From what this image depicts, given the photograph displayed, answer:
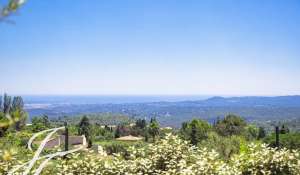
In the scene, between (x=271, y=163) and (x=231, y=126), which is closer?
(x=271, y=163)

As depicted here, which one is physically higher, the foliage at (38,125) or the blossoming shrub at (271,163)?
the blossoming shrub at (271,163)

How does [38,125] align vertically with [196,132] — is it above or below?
above

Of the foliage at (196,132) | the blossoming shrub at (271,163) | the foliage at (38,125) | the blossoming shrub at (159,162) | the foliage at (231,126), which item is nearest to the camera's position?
the blossoming shrub at (159,162)

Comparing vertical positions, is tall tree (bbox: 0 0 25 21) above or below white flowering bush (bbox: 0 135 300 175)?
above

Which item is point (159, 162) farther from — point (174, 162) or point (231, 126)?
point (231, 126)

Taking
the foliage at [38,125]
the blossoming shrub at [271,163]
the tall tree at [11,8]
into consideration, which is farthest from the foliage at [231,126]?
the tall tree at [11,8]

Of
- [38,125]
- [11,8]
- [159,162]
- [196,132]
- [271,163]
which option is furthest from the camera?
[38,125]

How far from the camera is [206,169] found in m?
7.89

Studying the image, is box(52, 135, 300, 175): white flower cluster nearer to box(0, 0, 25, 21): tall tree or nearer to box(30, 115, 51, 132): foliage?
box(0, 0, 25, 21): tall tree

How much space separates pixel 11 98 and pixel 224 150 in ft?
138

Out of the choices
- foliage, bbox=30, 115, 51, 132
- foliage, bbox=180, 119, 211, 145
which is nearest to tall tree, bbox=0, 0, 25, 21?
foliage, bbox=30, 115, 51, 132

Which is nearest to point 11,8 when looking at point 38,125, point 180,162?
point 180,162

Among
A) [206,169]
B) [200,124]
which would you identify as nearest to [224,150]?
[206,169]

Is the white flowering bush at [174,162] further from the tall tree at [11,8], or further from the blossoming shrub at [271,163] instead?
the tall tree at [11,8]
